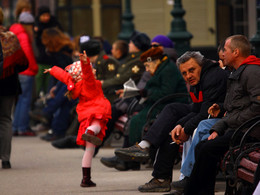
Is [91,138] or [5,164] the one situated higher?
[91,138]

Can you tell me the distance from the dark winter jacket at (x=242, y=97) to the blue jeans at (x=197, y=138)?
11.5 inches

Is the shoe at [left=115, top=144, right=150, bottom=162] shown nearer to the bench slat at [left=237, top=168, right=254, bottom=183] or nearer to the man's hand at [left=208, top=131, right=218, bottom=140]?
the man's hand at [left=208, top=131, right=218, bottom=140]

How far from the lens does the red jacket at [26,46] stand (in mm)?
13977

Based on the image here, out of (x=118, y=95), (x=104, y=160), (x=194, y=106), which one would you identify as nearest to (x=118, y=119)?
(x=118, y=95)

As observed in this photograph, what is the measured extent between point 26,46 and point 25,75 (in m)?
0.49

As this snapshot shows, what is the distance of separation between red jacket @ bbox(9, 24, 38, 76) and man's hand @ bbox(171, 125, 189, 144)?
21.6 feet

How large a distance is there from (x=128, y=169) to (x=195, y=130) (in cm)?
234

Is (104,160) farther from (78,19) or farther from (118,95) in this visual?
(78,19)

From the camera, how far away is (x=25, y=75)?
14062 mm

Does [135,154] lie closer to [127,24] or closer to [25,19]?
[25,19]

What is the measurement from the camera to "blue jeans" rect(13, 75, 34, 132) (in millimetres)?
14086

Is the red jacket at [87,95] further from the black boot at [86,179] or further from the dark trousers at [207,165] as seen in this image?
the dark trousers at [207,165]

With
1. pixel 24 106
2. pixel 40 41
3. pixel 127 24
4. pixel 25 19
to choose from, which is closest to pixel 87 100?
pixel 25 19

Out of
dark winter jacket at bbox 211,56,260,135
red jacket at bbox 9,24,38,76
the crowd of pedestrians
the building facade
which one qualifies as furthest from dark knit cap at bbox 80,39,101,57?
the building facade
